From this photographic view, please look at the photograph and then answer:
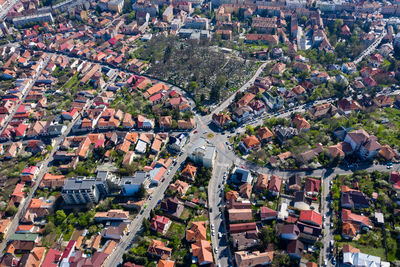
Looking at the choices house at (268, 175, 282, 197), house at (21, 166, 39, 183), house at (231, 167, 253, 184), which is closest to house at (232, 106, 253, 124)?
house at (231, 167, 253, 184)

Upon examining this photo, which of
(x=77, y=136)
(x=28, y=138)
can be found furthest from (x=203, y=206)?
(x=28, y=138)

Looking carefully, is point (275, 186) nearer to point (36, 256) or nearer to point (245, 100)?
point (245, 100)

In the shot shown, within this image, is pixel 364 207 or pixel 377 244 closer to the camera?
pixel 377 244

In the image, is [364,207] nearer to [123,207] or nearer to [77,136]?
[123,207]

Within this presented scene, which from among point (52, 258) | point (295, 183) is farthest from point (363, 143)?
point (52, 258)

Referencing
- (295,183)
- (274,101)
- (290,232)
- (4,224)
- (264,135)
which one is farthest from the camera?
(274,101)

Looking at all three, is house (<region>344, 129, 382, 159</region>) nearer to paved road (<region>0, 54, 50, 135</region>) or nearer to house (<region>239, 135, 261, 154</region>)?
house (<region>239, 135, 261, 154</region>)

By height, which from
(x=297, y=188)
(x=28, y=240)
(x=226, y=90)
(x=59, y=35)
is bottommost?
(x=28, y=240)
